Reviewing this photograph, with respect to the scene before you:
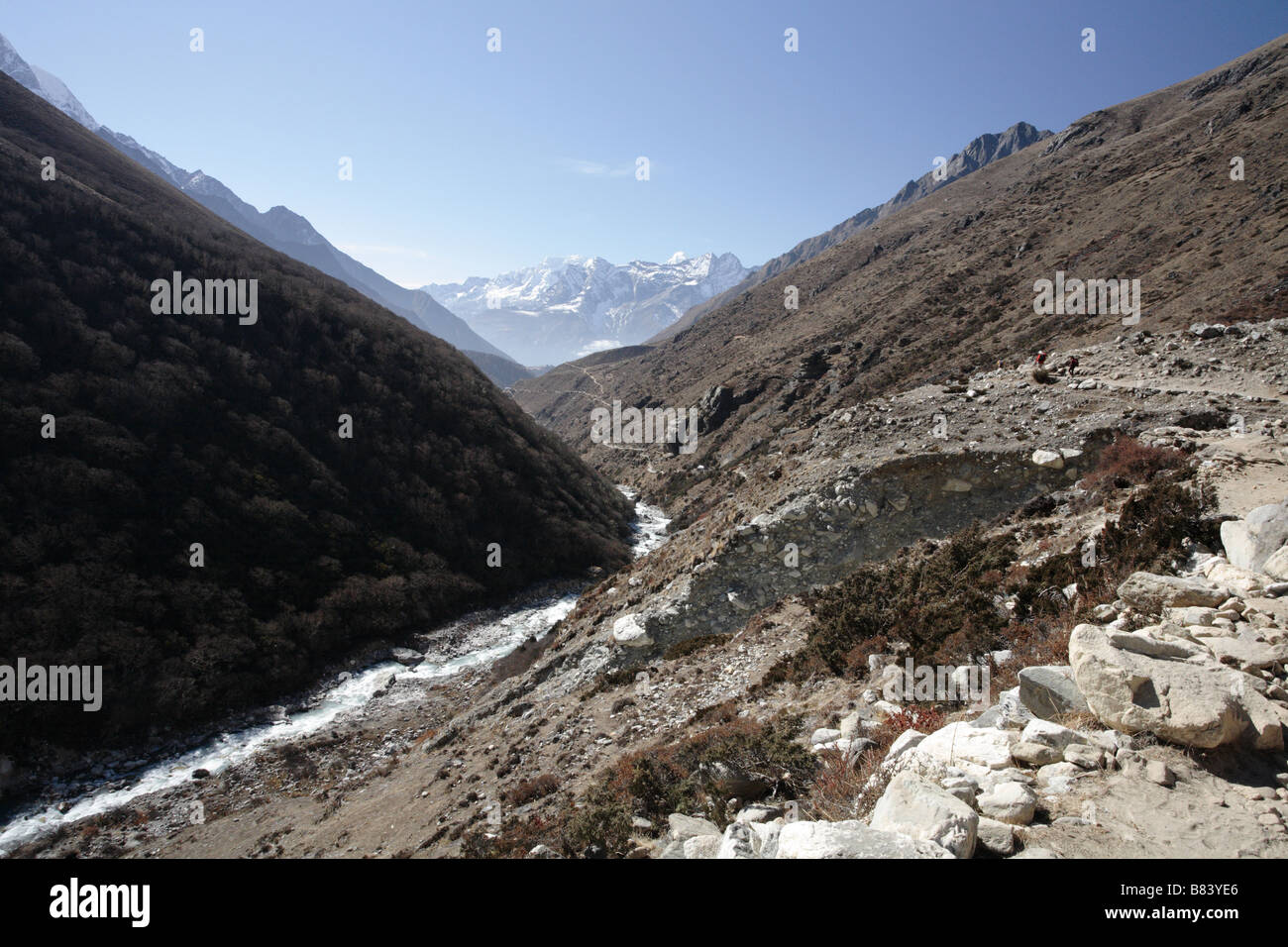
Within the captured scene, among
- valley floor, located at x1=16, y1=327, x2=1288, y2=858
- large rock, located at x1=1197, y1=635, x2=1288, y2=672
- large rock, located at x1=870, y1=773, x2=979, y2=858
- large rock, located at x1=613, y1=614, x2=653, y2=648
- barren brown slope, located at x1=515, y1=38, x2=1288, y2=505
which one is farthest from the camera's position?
barren brown slope, located at x1=515, y1=38, x2=1288, y2=505

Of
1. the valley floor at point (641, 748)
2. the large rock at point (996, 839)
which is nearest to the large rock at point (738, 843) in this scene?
the large rock at point (996, 839)

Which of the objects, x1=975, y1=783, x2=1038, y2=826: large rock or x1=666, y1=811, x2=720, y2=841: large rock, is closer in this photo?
x1=975, y1=783, x2=1038, y2=826: large rock

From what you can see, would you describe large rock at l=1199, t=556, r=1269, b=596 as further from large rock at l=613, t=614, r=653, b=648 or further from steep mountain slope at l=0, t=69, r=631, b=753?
steep mountain slope at l=0, t=69, r=631, b=753

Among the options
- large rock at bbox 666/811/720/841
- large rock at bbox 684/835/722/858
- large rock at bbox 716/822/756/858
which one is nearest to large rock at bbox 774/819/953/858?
large rock at bbox 716/822/756/858

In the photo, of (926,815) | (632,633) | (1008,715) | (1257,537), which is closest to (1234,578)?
(1257,537)

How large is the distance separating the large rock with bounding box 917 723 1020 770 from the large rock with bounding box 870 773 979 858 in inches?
35.7

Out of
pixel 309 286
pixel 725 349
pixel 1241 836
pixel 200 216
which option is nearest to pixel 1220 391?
pixel 1241 836

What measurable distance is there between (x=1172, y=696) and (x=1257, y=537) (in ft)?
15.1

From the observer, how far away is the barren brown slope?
35062 mm

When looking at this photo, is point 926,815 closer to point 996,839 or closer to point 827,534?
point 996,839

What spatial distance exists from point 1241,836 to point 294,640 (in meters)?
35.5

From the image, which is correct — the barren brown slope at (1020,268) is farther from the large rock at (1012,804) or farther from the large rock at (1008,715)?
the large rock at (1012,804)
